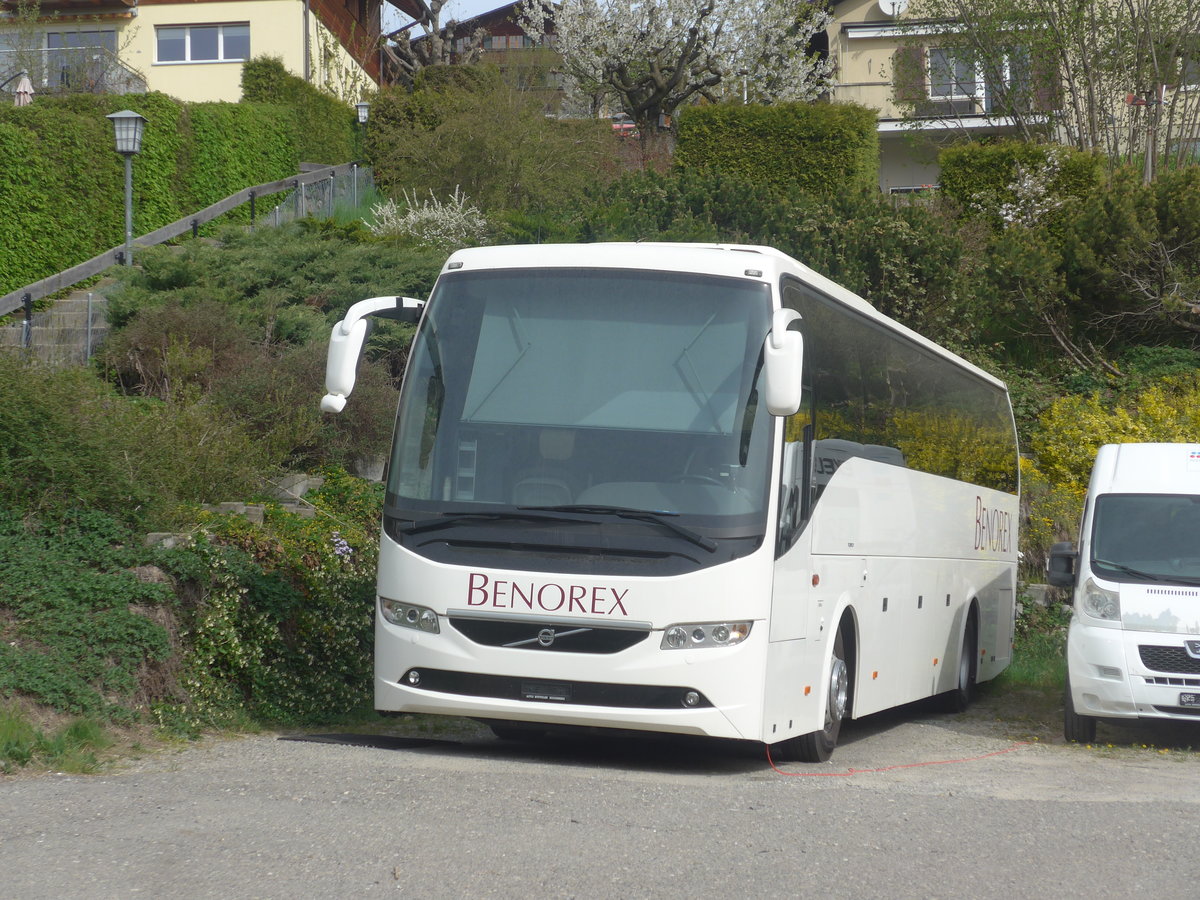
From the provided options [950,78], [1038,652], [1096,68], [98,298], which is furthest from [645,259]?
[950,78]

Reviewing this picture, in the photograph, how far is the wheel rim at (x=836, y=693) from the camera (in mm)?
9648

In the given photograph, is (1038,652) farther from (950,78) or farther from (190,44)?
(190,44)

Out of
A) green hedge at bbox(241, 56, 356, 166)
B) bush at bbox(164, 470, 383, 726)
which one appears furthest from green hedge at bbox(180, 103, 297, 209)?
bush at bbox(164, 470, 383, 726)

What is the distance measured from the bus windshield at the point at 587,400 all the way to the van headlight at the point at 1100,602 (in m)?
4.01

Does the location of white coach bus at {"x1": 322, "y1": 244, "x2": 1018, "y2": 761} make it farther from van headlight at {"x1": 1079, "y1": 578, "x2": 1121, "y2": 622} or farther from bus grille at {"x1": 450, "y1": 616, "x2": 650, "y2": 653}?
van headlight at {"x1": 1079, "y1": 578, "x2": 1121, "y2": 622}

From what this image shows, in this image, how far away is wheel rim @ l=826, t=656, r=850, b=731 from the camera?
9648 mm

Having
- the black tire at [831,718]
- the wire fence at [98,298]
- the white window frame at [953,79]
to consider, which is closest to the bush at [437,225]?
the wire fence at [98,298]

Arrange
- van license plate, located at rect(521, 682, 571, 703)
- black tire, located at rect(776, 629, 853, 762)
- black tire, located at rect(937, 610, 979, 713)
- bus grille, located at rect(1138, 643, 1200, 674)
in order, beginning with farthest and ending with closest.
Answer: black tire, located at rect(937, 610, 979, 713) < bus grille, located at rect(1138, 643, 1200, 674) < black tire, located at rect(776, 629, 853, 762) < van license plate, located at rect(521, 682, 571, 703)

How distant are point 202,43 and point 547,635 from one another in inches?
1612

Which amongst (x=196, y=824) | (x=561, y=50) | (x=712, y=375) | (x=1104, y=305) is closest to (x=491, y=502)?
(x=712, y=375)

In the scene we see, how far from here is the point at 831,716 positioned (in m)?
9.76

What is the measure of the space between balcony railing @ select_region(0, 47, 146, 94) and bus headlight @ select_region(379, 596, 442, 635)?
104 ft

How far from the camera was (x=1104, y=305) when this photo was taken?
25.5 metres

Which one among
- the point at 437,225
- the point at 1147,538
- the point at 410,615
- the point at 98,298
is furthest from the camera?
the point at 437,225
